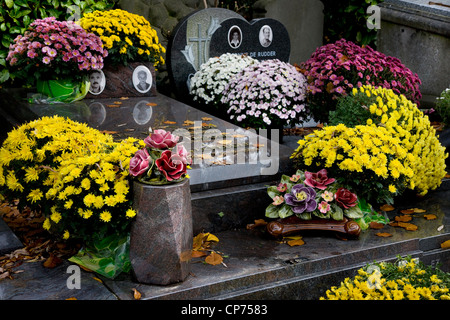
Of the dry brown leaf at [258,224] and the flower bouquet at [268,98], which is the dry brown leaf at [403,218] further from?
the flower bouquet at [268,98]

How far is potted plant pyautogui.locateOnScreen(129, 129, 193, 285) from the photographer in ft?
8.79

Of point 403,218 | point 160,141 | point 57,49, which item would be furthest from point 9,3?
point 403,218

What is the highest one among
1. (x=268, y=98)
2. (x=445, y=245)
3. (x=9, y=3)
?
(x=9, y=3)

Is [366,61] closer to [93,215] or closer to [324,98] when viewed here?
[324,98]

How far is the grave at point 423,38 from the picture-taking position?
6809mm

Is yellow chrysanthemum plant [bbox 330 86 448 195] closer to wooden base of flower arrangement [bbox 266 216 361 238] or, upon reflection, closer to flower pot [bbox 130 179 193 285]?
wooden base of flower arrangement [bbox 266 216 361 238]

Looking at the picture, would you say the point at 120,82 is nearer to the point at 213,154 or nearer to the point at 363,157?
the point at 213,154

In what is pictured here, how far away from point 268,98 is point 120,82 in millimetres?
1751

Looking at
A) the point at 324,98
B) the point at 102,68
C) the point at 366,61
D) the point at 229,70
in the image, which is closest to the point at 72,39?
the point at 102,68

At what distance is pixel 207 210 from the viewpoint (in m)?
3.49

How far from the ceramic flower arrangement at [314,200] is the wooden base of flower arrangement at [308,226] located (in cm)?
4

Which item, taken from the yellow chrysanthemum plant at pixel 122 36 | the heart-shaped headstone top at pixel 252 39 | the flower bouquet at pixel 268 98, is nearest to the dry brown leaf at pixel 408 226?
the flower bouquet at pixel 268 98

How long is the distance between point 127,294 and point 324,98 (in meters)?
3.50

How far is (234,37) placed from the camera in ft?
22.6
